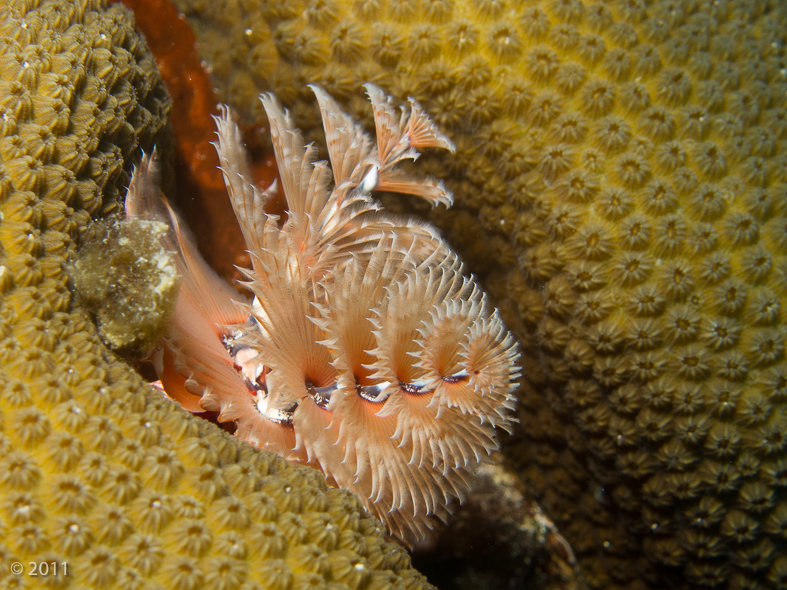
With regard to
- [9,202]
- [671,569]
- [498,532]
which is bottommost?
Answer: [498,532]

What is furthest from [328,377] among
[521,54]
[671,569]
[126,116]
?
[671,569]

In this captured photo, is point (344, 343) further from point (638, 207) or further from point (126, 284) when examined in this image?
point (638, 207)

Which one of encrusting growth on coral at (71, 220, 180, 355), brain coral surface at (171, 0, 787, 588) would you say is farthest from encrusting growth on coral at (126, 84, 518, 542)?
brain coral surface at (171, 0, 787, 588)

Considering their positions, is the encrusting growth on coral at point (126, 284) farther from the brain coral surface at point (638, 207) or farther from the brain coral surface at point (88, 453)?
the brain coral surface at point (638, 207)

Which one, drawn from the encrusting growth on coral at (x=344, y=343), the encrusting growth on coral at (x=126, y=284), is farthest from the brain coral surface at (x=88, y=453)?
the encrusting growth on coral at (x=344, y=343)

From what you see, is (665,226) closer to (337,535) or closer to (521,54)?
(521,54)

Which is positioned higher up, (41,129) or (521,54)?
(521,54)
